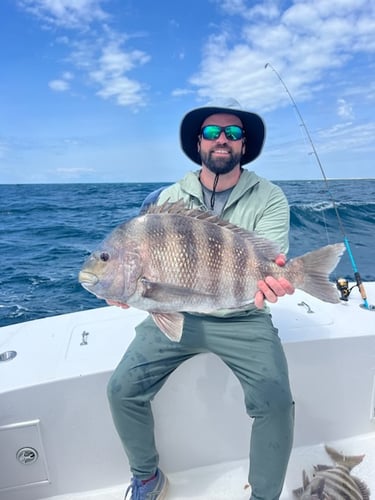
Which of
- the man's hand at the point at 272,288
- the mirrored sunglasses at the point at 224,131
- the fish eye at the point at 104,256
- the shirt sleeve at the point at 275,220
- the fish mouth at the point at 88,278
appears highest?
the mirrored sunglasses at the point at 224,131

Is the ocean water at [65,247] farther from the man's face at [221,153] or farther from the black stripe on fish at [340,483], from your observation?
the black stripe on fish at [340,483]

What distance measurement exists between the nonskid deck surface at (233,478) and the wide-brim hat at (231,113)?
209 cm

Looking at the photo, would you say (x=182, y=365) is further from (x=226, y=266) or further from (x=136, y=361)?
(x=226, y=266)

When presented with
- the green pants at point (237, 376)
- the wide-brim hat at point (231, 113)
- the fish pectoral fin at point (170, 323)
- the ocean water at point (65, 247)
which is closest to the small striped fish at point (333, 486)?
the green pants at point (237, 376)

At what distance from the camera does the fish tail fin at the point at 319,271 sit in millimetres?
1860

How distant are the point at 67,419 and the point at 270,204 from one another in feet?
5.74

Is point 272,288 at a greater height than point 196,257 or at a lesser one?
lesser

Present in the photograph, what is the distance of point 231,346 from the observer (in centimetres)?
218

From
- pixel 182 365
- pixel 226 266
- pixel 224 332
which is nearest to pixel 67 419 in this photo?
pixel 182 365

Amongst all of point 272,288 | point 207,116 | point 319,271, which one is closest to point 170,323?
point 272,288

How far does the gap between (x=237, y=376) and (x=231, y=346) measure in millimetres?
162

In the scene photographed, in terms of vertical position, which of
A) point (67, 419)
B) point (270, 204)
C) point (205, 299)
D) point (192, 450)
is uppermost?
point (270, 204)

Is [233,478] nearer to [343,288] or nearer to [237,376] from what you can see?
[237,376]

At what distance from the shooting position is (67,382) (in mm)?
2211
